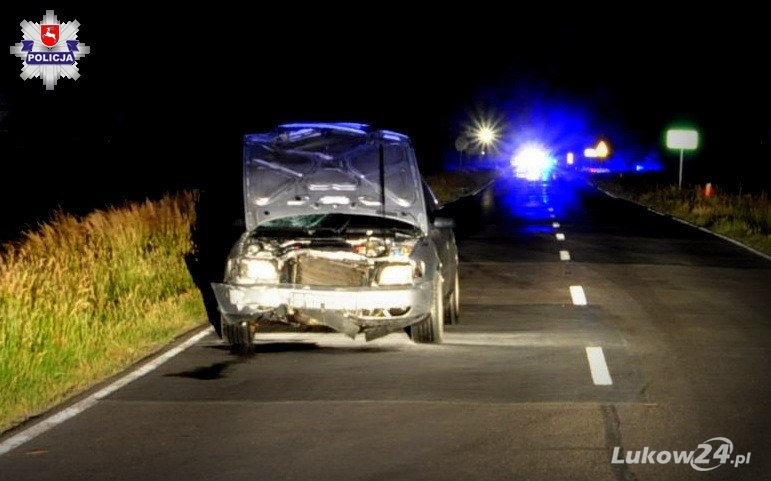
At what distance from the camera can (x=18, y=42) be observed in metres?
39.6

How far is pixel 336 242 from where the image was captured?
1110cm

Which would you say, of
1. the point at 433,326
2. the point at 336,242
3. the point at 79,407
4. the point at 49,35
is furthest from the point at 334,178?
the point at 49,35

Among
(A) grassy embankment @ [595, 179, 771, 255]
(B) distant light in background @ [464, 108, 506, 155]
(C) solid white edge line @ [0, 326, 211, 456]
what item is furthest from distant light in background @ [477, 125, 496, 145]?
(C) solid white edge line @ [0, 326, 211, 456]

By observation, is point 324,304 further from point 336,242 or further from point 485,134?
point 485,134

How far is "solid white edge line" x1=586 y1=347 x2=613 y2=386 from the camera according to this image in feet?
32.0

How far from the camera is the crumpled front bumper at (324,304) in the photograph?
1090 cm

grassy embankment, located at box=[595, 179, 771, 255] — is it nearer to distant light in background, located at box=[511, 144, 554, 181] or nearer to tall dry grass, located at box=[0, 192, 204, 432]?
tall dry grass, located at box=[0, 192, 204, 432]

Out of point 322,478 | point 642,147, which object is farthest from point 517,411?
point 642,147

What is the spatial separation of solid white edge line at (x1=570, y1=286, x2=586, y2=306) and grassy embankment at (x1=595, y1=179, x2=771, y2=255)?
820 centimetres

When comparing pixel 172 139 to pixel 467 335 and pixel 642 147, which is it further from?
pixel 642 147

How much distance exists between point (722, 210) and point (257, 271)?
26.3 metres

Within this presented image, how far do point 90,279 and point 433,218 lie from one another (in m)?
4.38

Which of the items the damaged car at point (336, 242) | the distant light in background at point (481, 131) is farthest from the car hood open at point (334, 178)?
the distant light in background at point (481, 131)

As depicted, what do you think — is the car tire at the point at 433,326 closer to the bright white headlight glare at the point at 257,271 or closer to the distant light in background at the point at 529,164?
the bright white headlight glare at the point at 257,271
